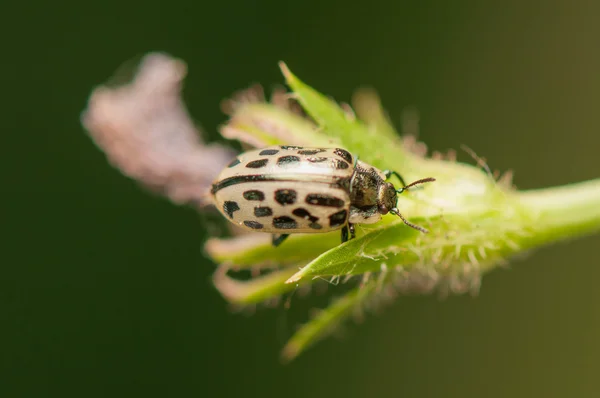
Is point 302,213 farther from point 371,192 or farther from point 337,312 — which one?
point 337,312

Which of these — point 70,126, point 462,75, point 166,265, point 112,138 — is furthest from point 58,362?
point 462,75

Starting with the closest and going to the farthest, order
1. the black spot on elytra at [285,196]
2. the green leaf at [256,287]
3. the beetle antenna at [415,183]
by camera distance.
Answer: the black spot on elytra at [285,196], the beetle antenna at [415,183], the green leaf at [256,287]

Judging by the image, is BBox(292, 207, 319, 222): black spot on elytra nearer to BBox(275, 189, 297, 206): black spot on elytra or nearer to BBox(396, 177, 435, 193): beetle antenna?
BBox(275, 189, 297, 206): black spot on elytra

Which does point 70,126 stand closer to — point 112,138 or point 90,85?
point 90,85

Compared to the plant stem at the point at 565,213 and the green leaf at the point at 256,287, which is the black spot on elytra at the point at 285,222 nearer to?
the green leaf at the point at 256,287

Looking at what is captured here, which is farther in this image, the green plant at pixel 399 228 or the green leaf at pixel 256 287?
the green leaf at pixel 256 287

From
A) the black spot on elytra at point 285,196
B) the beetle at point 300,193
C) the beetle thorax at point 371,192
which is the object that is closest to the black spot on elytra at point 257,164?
the beetle at point 300,193
